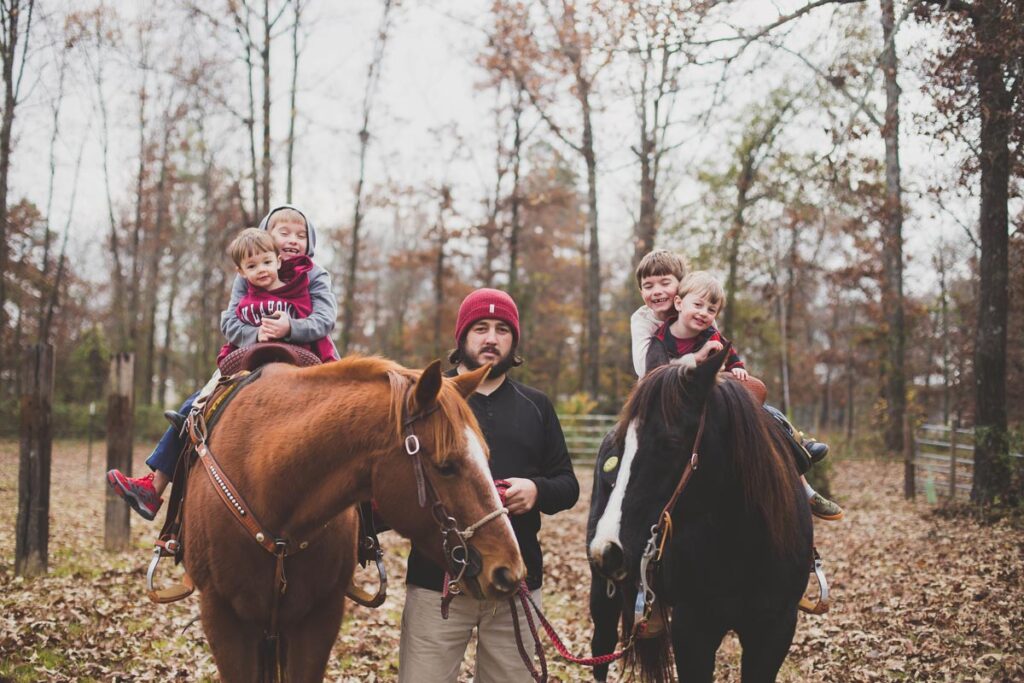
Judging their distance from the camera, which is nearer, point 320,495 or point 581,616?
point 320,495

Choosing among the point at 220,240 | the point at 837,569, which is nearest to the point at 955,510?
the point at 837,569

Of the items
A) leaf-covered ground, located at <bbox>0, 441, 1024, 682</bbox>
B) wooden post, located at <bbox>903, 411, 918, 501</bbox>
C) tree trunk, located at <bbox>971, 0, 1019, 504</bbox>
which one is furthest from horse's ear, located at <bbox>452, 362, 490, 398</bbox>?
wooden post, located at <bbox>903, 411, 918, 501</bbox>

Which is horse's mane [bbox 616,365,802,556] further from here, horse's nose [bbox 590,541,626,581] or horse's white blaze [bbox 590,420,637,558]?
horse's nose [bbox 590,541,626,581]

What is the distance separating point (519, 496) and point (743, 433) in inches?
38.5

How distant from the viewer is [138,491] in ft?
11.3

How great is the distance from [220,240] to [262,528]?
993 inches

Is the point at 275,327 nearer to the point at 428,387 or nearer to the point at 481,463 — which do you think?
the point at 428,387

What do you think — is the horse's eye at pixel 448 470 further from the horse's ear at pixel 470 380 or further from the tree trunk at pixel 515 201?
the tree trunk at pixel 515 201

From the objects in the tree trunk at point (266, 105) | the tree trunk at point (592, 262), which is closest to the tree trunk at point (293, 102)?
the tree trunk at point (266, 105)

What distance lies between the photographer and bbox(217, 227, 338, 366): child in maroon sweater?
3518mm

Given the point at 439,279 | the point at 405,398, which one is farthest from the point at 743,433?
the point at 439,279

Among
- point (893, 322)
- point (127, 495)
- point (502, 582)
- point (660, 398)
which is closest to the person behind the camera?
point (502, 582)

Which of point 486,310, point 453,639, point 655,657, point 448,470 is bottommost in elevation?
point 655,657

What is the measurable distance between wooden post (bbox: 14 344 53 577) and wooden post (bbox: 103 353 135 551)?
4.48 feet
